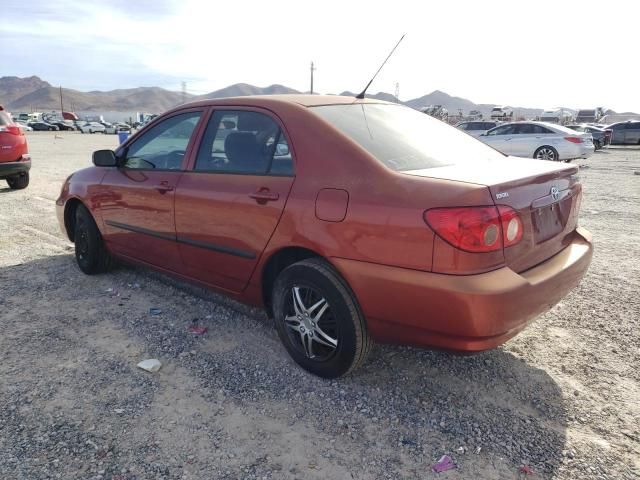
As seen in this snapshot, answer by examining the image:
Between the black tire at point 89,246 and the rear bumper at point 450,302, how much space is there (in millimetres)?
2995

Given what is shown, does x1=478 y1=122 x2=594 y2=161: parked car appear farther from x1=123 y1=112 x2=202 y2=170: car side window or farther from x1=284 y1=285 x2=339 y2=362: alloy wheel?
x1=284 y1=285 x2=339 y2=362: alloy wheel

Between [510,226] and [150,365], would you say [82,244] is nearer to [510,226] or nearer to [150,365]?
[150,365]

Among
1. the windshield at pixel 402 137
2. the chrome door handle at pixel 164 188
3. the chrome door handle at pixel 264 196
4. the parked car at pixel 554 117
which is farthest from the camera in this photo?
the parked car at pixel 554 117

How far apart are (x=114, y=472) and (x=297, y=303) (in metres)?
1.29

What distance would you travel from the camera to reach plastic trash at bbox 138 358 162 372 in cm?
313

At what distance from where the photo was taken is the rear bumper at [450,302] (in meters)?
2.37

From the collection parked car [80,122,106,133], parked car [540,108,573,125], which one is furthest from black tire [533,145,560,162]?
parked car [80,122,106,133]

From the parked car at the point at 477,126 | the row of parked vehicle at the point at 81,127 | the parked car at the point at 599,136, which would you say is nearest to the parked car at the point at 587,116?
the parked car at the point at 599,136

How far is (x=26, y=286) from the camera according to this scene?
4.55 metres

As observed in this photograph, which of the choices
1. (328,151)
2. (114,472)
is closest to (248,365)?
(114,472)

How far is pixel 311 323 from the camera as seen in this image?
2977 millimetres

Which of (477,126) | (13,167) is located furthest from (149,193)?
(477,126)

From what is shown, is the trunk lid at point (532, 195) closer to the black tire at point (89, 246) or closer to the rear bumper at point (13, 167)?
the black tire at point (89, 246)

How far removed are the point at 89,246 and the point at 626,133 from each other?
34.5 m
